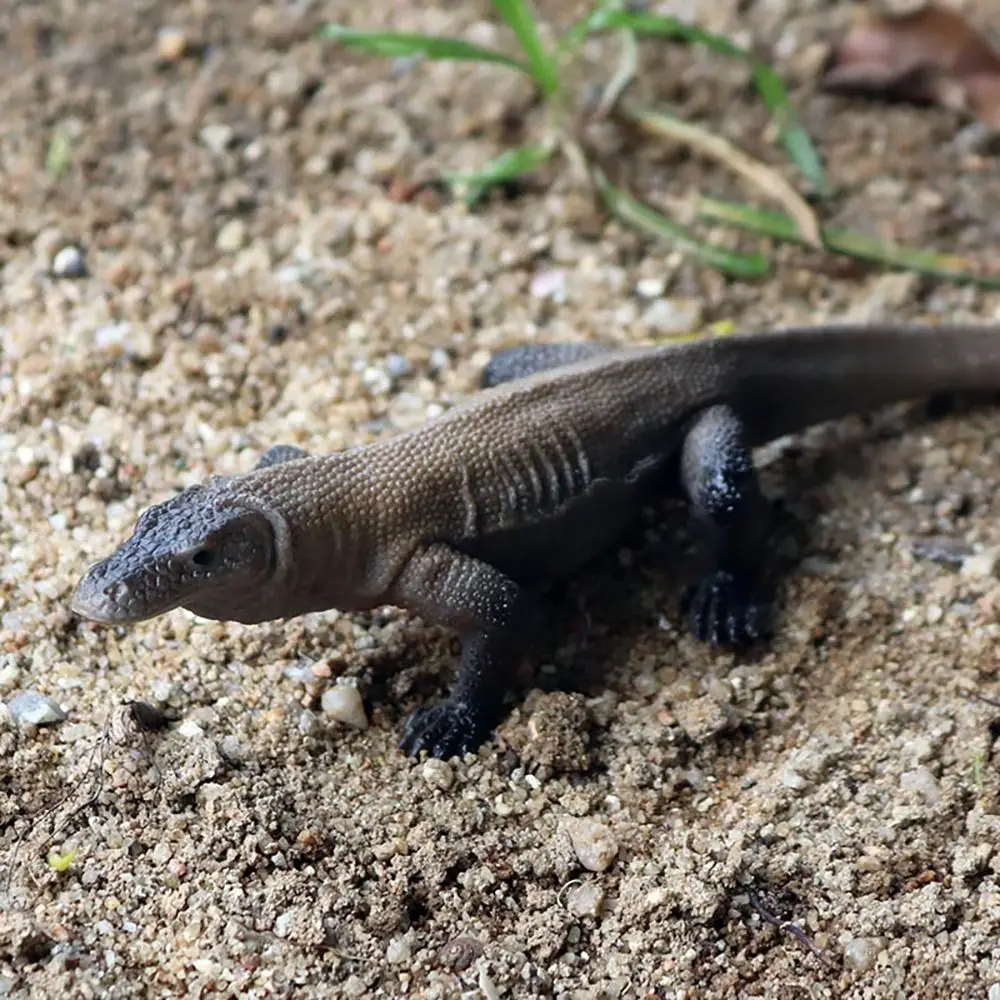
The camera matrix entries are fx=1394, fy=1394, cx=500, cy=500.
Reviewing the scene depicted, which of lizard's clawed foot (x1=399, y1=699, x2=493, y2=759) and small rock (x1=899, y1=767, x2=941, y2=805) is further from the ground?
lizard's clawed foot (x1=399, y1=699, x2=493, y2=759)

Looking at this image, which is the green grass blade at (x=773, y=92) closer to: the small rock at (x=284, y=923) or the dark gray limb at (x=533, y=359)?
the dark gray limb at (x=533, y=359)

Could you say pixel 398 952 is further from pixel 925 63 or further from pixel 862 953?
pixel 925 63

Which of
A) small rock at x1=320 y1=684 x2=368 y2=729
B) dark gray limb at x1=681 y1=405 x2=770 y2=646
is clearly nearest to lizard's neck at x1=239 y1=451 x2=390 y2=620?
small rock at x1=320 y1=684 x2=368 y2=729

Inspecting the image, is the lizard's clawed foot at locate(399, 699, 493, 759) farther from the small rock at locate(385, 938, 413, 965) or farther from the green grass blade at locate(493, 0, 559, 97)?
the green grass blade at locate(493, 0, 559, 97)

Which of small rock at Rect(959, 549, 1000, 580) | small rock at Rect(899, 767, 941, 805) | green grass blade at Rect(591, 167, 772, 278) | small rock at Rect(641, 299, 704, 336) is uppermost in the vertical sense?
green grass blade at Rect(591, 167, 772, 278)

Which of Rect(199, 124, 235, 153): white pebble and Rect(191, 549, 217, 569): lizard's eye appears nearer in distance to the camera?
Rect(191, 549, 217, 569): lizard's eye

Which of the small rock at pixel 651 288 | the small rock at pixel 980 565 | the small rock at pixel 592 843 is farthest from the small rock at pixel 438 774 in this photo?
the small rock at pixel 651 288

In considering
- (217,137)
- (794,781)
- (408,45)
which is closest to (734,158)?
(408,45)
